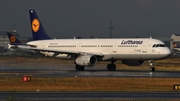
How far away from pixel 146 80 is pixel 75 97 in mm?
17079

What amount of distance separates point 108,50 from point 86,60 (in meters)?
3.50

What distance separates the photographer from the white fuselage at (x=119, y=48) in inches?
2618

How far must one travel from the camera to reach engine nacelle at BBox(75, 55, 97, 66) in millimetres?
68188

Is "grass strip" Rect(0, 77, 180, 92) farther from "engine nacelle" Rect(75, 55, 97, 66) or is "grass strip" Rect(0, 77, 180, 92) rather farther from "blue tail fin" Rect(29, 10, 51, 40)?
"blue tail fin" Rect(29, 10, 51, 40)

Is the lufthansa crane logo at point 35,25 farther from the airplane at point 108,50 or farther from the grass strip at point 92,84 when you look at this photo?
the grass strip at point 92,84

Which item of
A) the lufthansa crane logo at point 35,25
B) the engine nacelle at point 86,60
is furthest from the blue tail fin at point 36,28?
the engine nacelle at point 86,60

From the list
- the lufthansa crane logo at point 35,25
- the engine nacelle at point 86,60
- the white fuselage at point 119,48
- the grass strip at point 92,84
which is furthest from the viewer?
the lufthansa crane logo at point 35,25

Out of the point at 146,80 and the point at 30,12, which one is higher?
the point at 30,12

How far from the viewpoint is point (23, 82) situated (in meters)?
48.4

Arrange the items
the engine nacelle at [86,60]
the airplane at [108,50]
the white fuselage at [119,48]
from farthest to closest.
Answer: the engine nacelle at [86,60] → the airplane at [108,50] → the white fuselage at [119,48]

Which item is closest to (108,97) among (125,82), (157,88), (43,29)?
(157,88)

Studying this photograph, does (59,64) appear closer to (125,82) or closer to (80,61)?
(80,61)

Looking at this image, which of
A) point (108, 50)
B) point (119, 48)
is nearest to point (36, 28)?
point (108, 50)

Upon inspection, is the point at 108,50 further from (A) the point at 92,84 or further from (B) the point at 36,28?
(A) the point at 92,84
